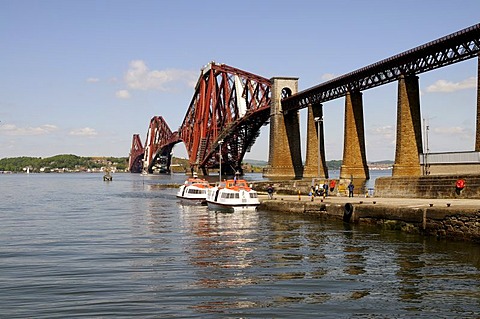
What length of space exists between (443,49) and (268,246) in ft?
162

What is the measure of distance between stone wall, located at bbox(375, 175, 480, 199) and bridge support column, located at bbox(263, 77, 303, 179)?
218ft

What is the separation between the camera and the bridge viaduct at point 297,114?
6962 centimetres

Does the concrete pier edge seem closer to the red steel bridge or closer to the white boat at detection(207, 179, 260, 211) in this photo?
the white boat at detection(207, 179, 260, 211)

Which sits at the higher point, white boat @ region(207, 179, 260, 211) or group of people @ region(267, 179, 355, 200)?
group of people @ region(267, 179, 355, 200)

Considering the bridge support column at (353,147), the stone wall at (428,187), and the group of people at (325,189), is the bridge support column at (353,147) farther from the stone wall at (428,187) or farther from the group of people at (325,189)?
the stone wall at (428,187)

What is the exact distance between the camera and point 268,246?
104 ft

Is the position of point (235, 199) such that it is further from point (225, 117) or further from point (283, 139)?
point (225, 117)

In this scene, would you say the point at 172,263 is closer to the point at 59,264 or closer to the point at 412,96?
the point at 59,264

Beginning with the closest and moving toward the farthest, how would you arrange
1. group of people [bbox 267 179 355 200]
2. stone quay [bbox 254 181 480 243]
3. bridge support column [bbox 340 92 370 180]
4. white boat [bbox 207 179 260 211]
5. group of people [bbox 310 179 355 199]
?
1. stone quay [bbox 254 181 480 243]
2. group of people [bbox 310 179 355 199]
3. group of people [bbox 267 179 355 200]
4. white boat [bbox 207 179 260 211]
5. bridge support column [bbox 340 92 370 180]

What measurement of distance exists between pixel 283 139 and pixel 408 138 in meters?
49.3

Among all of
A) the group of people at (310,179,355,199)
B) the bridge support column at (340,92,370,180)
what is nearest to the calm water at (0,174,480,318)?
the group of people at (310,179,355,199)

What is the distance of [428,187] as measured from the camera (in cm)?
4009

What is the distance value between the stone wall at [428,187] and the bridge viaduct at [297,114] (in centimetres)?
1252

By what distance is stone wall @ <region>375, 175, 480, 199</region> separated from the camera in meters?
35.9
